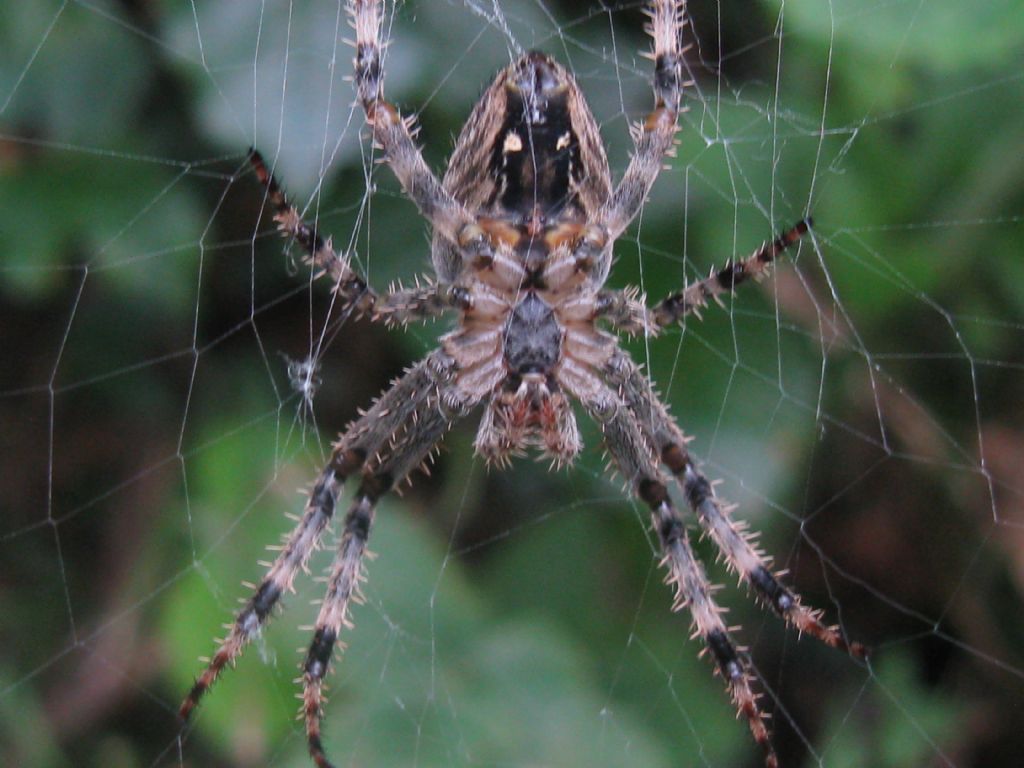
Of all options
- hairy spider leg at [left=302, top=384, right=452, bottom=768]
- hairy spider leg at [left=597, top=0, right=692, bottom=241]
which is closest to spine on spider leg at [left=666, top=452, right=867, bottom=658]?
hairy spider leg at [left=302, top=384, right=452, bottom=768]

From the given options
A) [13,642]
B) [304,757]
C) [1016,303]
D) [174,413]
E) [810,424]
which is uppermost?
[1016,303]

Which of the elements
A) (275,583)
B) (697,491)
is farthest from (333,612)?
(697,491)

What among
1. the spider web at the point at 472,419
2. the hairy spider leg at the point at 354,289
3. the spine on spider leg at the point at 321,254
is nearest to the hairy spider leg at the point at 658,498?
the spider web at the point at 472,419

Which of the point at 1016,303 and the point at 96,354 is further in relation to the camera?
the point at 96,354

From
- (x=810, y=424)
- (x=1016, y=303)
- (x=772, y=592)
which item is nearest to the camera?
(x=772, y=592)

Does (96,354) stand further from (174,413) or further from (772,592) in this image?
(772,592)

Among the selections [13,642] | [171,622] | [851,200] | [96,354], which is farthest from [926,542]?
[13,642]

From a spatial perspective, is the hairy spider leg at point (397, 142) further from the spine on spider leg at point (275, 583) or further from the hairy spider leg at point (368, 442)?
the spine on spider leg at point (275, 583)
